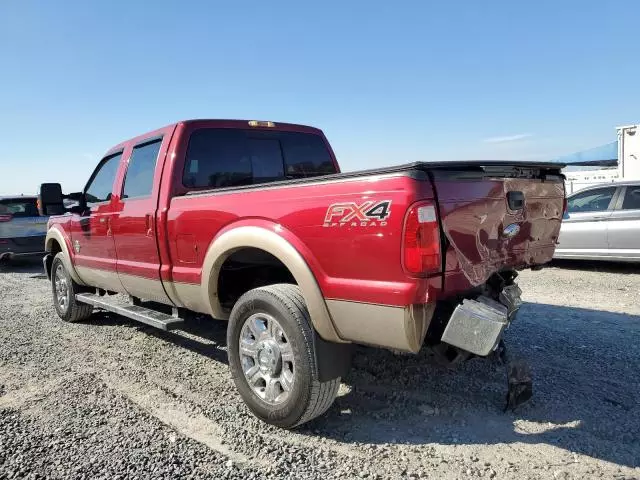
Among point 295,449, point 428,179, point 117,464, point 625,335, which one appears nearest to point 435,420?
point 295,449

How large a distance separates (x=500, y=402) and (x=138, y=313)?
3.08m

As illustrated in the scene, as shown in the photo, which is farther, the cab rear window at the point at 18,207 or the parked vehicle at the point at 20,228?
the cab rear window at the point at 18,207

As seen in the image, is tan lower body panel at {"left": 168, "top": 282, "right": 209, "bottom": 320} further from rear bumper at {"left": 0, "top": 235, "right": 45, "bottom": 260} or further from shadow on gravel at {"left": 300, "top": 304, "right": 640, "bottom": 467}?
rear bumper at {"left": 0, "top": 235, "right": 45, "bottom": 260}

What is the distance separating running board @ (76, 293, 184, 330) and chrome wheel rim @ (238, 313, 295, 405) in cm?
94

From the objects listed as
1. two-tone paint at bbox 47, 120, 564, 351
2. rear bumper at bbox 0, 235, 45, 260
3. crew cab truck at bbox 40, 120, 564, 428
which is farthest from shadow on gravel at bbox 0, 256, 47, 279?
two-tone paint at bbox 47, 120, 564, 351

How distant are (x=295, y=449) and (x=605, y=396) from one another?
2.24 meters

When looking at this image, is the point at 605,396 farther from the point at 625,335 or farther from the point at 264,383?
the point at 264,383

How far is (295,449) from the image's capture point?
115 inches

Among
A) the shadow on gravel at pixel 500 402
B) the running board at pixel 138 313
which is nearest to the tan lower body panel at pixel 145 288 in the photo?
the running board at pixel 138 313

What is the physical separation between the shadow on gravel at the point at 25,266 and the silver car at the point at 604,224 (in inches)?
402

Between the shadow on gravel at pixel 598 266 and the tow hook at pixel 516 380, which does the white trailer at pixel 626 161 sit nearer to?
the shadow on gravel at pixel 598 266

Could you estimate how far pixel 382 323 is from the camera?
2.59m

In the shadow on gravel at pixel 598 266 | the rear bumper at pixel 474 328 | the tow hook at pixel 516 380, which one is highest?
the rear bumper at pixel 474 328

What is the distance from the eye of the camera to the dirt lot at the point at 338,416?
108 inches
